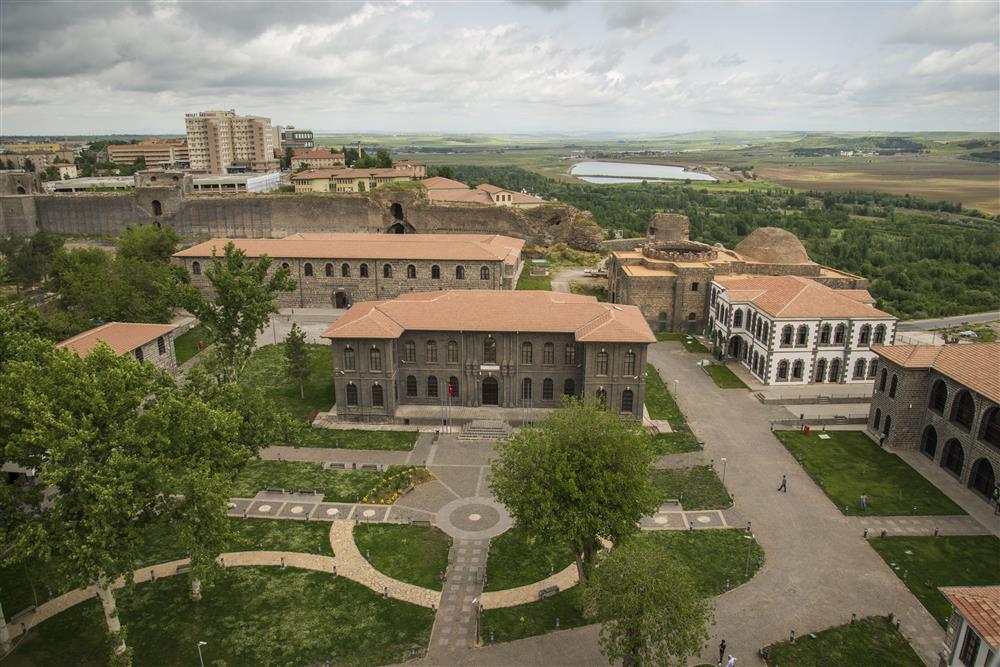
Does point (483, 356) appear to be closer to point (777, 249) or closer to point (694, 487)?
point (694, 487)

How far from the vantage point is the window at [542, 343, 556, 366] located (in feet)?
141

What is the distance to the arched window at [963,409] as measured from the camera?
1373 inches

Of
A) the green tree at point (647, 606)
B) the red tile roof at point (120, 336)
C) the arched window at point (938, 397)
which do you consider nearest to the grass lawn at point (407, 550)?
the green tree at point (647, 606)

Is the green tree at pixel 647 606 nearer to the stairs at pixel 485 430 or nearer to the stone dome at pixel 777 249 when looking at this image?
the stairs at pixel 485 430

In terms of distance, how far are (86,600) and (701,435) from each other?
1314 inches

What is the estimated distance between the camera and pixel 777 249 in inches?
2522

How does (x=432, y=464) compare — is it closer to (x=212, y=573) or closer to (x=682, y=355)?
(x=212, y=573)

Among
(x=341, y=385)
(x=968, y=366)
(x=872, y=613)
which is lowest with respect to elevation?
(x=872, y=613)

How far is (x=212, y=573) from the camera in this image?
2175 centimetres

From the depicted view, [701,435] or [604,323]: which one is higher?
[604,323]

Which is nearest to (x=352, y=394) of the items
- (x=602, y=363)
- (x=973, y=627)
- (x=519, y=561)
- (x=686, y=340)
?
(x=602, y=363)

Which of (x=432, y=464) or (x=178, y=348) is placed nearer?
(x=432, y=464)

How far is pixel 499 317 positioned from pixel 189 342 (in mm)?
31644

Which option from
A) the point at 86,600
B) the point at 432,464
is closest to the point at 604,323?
the point at 432,464
